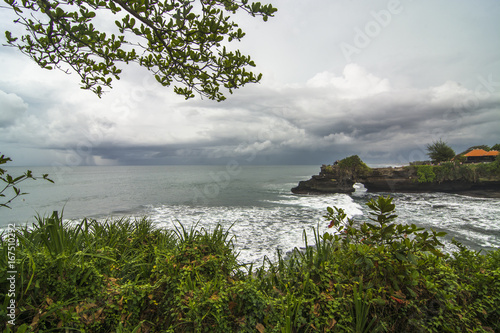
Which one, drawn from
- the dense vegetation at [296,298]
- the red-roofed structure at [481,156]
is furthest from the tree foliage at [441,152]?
the dense vegetation at [296,298]

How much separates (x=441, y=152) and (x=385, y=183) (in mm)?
19616

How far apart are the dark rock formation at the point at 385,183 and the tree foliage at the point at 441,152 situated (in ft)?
45.1

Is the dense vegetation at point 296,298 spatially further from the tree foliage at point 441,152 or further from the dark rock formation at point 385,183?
the tree foliage at point 441,152

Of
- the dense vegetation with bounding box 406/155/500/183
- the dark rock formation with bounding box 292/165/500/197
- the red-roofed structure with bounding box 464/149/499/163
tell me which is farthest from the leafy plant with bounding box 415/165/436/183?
the red-roofed structure with bounding box 464/149/499/163

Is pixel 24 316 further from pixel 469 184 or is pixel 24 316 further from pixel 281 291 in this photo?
pixel 469 184

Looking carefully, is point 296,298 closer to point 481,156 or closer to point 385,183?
point 385,183

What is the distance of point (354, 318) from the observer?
2812 millimetres

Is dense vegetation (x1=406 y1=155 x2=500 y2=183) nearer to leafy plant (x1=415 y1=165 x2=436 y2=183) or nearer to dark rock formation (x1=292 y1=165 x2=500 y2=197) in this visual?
leafy plant (x1=415 y1=165 x2=436 y2=183)

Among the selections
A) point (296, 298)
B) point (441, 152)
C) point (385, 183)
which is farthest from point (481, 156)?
point (296, 298)

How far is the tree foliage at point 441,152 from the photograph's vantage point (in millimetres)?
51625

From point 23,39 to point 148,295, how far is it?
4.22 metres

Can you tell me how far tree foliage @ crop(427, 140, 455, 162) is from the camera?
169 ft

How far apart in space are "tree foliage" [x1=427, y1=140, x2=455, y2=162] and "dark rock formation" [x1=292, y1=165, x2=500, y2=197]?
1374 cm

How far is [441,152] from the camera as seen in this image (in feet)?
171
